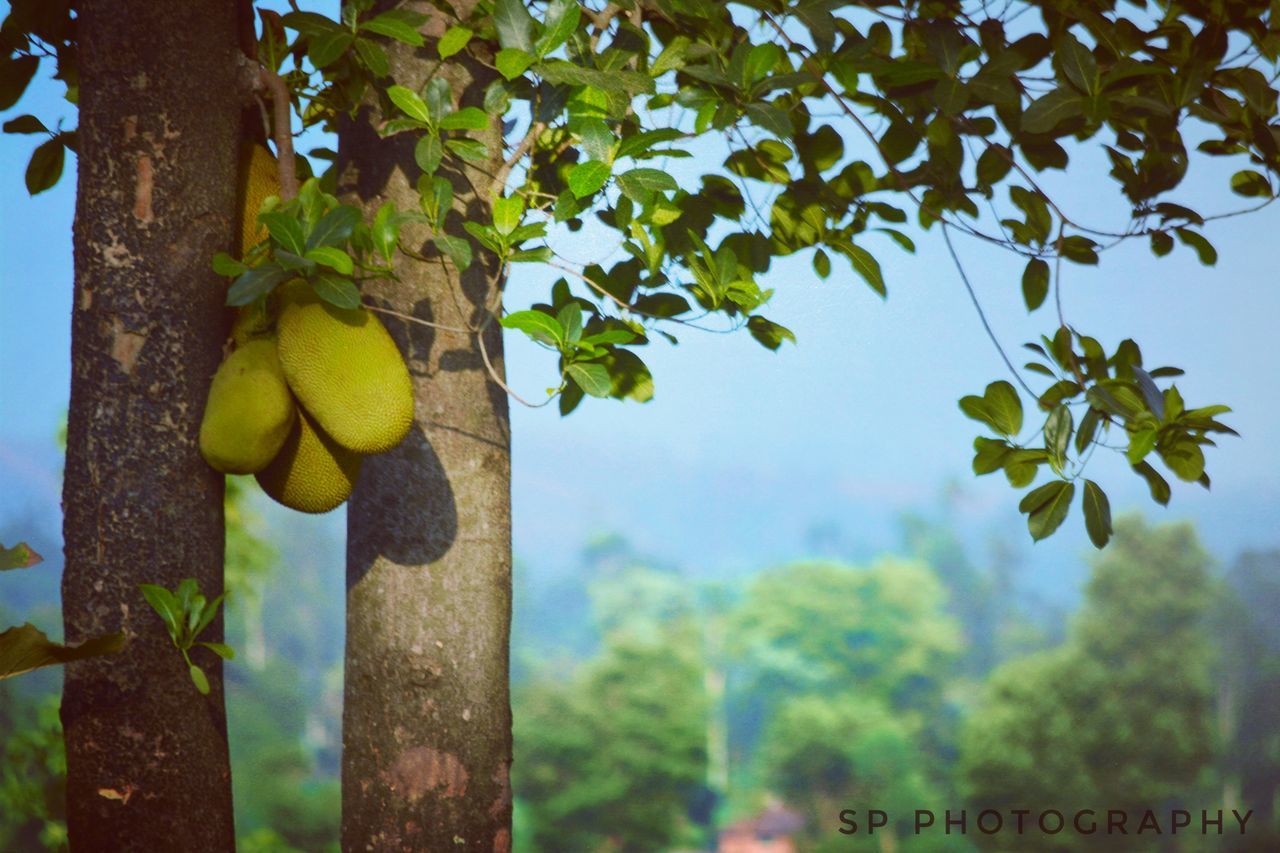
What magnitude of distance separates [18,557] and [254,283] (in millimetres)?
296

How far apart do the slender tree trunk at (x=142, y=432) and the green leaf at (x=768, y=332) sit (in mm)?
483

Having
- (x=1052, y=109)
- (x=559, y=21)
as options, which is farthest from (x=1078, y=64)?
(x=559, y=21)

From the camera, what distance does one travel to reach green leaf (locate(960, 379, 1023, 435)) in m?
1.02

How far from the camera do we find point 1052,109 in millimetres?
976

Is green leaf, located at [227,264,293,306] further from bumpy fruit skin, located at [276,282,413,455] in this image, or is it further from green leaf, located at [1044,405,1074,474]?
green leaf, located at [1044,405,1074,474]

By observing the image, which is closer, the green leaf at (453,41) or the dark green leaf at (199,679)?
the dark green leaf at (199,679)

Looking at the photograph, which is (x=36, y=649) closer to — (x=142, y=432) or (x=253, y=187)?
(x=142, y=432)

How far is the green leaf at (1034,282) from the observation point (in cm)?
120

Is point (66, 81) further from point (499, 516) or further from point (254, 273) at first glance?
point (499, 516)

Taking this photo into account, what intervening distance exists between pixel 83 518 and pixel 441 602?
263mm

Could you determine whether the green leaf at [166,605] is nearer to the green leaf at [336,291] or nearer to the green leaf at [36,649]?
the green leaf at [36,649]

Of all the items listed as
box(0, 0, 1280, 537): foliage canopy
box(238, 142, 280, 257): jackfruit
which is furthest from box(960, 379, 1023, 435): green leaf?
box(238, 142, 280, 257): jackfruit

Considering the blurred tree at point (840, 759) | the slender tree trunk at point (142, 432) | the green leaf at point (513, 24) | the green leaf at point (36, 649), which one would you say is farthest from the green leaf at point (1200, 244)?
the blurred tree at point (840, 759)

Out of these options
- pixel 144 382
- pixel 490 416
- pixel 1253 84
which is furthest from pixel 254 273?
pixel 1253 84
